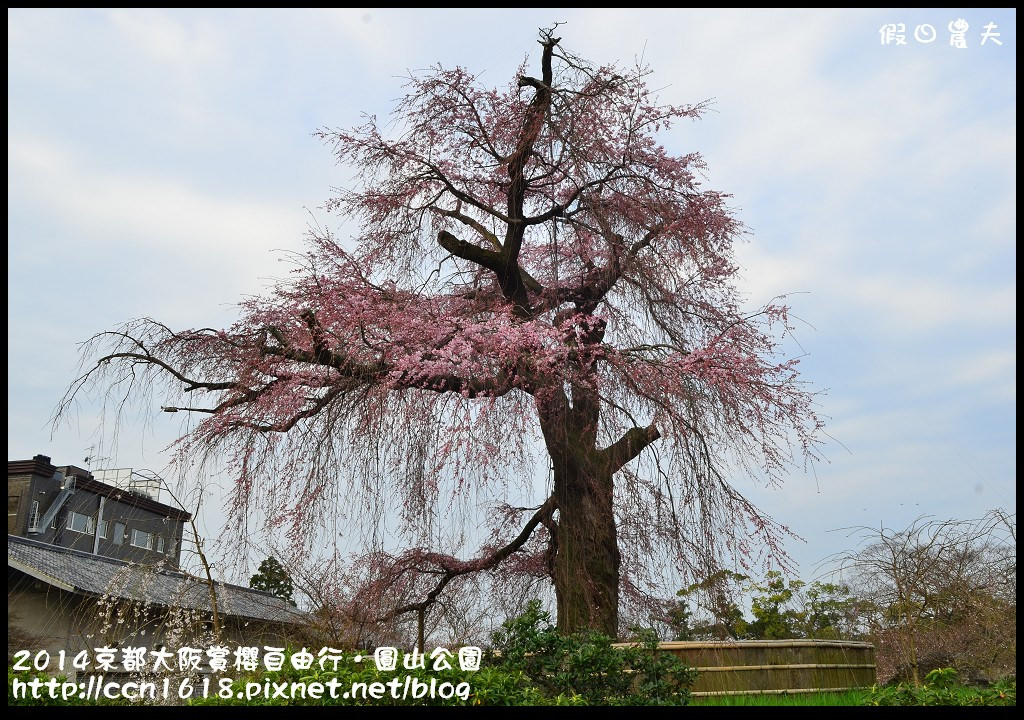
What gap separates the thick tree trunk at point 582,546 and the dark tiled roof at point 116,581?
2.25 metres

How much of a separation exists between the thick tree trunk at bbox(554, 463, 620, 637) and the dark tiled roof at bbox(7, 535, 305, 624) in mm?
2249

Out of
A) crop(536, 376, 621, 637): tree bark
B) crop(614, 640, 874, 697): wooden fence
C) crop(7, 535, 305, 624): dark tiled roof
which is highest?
crop(536, 376, 621, 637): tree bark

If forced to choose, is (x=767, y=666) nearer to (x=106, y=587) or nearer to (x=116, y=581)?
(x=116, y=581)

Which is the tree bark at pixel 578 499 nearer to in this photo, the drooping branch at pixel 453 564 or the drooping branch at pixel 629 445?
the drooping branch at pixel 629 445

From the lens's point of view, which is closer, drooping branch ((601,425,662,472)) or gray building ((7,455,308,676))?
gray building ((7,455,308,676))

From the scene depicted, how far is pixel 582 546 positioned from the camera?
6.95 meters

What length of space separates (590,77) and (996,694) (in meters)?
5.58

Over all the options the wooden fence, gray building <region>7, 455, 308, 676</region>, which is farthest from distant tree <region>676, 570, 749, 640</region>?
gray building <region>7, 455, 308, 676</region>

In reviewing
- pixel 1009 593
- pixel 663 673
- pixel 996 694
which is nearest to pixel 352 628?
pixel 663 673

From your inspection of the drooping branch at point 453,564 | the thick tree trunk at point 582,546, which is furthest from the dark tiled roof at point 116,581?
the thick tree trunk at point 582,546

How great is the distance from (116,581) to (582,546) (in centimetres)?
362

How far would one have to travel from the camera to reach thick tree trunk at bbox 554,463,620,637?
6.64 m

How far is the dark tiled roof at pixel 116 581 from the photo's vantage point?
18.7 feet

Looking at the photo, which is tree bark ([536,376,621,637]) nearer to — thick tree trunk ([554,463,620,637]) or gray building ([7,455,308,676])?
thick tree trunk ([554,463,620,637])
